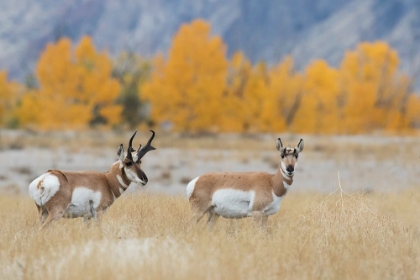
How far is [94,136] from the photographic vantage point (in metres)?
37.8

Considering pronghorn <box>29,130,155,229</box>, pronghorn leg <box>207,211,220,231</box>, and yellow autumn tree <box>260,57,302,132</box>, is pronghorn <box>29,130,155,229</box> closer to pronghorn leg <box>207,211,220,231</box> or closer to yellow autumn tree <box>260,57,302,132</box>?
pronghorn leg <box>207,211,220,231</box>

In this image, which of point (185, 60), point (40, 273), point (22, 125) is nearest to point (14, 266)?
point (40, 273)

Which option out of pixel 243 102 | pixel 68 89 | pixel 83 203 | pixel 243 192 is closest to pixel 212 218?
pixel 243 192

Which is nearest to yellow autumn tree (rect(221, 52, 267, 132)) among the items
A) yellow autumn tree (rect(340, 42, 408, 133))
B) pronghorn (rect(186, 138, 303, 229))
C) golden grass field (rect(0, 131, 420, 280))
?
yellow autumn tree (rect(340, 42, 408, 133))

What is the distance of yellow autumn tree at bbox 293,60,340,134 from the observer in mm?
56406

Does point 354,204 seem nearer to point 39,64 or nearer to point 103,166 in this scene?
point 103,166

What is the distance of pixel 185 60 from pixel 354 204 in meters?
34.4

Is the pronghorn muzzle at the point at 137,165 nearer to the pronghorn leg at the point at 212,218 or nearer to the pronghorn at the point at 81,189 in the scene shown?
the pronghorn at the point at 81,189

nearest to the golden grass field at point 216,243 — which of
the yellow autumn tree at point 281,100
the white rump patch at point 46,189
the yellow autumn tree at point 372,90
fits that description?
the white rump patch at point 46,189

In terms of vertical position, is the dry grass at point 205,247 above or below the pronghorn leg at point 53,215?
below

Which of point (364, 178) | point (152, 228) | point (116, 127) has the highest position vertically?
point (116, 127)

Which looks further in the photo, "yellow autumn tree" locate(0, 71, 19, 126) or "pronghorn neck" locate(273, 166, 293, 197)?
"yellow autumn tree" locate(0, 71, 19, 126)

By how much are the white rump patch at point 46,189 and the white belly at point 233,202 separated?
2.25 meters

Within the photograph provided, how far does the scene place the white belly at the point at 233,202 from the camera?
1081 cm
